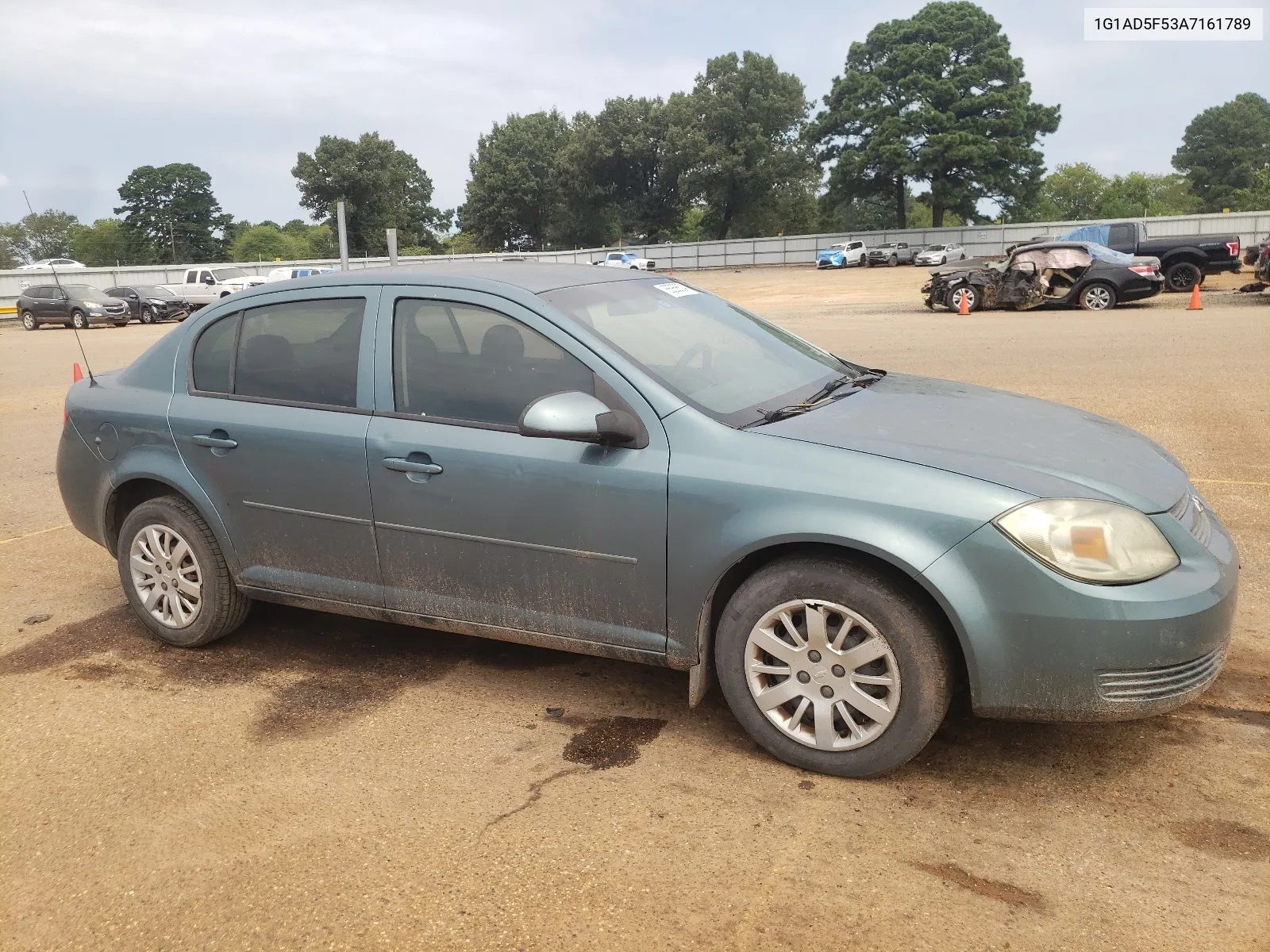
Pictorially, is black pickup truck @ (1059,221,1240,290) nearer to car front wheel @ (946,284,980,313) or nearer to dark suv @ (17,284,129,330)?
car front wheel @ (946,284,980,313)

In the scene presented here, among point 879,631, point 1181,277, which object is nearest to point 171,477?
point 879,631

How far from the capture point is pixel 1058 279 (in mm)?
21172

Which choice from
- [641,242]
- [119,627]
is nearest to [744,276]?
[641,242]

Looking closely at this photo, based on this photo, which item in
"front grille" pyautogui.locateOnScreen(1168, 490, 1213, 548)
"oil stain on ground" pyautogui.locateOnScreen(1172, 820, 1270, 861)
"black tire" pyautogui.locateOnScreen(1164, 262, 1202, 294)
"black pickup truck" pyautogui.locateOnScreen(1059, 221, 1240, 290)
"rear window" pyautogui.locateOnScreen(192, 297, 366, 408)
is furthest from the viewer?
"black tire" pyautogui.locateOnScreen(1164, 262, 1202, 294)

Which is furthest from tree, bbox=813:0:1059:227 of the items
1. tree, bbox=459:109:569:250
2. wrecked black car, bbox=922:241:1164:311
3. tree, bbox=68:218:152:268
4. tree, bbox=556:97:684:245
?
tree, bbox=68:218:152:268

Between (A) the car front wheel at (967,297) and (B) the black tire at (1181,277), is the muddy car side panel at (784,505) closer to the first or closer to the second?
(A) the car front wheel at (967,297)

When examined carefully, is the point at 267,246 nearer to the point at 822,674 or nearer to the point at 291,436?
the point at 291,436

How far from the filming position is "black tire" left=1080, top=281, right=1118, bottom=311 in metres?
20.8

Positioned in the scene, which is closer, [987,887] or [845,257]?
[987,887]

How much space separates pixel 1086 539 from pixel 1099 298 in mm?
19894

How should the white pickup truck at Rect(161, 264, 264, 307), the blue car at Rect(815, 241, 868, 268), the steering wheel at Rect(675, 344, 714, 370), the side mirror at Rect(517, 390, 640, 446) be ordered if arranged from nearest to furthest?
the side mirror at Rect(517, 390, 640, 446) → the steering wheel at Rect(675, 344, 714, 370) → the white pickup truck at Rect(161, 264, 264, 307) → the blue car at Rect(815, 241, 868, 268)

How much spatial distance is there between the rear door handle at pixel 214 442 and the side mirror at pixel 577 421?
1521 mm

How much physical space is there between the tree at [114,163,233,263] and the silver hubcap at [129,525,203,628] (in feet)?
262

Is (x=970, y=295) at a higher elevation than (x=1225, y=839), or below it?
higher
